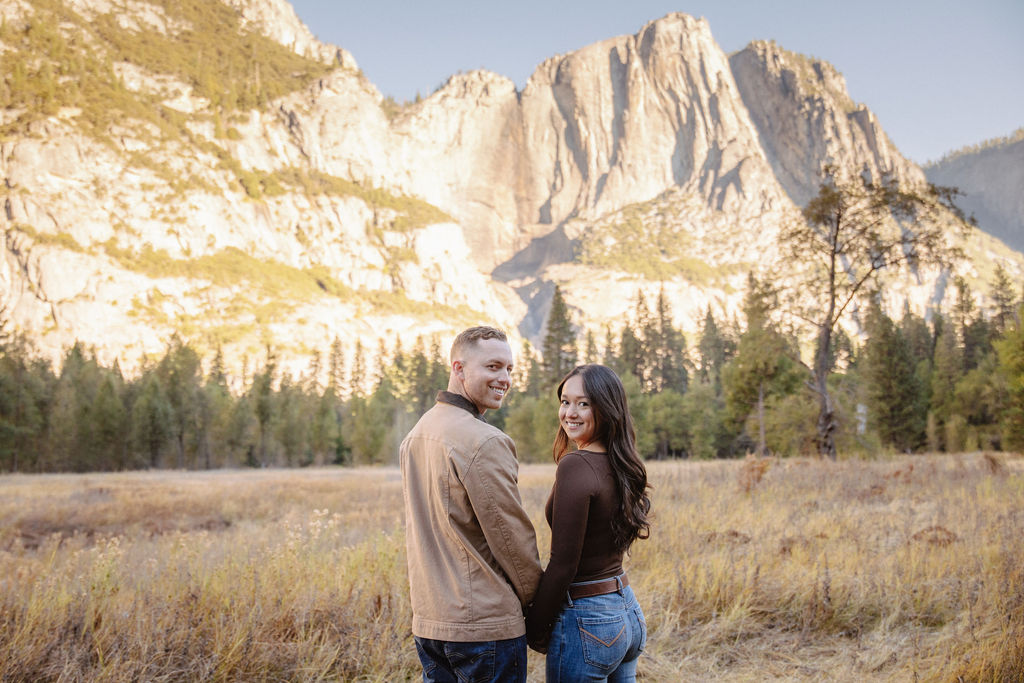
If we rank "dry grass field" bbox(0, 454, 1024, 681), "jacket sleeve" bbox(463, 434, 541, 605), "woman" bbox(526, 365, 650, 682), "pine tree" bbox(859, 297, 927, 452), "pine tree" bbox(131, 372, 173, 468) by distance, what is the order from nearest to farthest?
"jacket sleeve" bbox(463, 434, 541, 605) → "woman" bbox(526, 365, 650, 682) → "dry grass field" bbox(0, 454, 1024, 681) → "pine tree" bbox(859, 297, 927, 452) → "pine tree" bbox(131, 372, 173, 468)

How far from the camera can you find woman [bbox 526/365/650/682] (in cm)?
233

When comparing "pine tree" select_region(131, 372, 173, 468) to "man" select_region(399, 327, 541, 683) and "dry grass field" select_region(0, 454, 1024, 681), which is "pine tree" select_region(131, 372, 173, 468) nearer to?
"dry grass field" select_region(0, 454, 1024, 681)

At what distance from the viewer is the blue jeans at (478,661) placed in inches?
88.6

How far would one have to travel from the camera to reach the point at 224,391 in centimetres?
7700

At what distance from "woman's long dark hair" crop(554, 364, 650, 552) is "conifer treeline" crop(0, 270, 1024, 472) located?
53.0ft

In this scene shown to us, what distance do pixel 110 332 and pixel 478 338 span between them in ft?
446

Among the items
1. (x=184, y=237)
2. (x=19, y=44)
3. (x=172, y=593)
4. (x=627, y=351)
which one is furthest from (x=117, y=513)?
(x=19, y=44)

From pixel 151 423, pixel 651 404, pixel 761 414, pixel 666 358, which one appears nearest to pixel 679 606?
pixel 761 414

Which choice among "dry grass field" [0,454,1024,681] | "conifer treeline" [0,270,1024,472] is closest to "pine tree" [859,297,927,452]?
"conifer treeline" [0,270,1024,472]

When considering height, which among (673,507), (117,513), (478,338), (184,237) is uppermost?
(184,237)

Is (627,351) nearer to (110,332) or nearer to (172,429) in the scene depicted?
(172,429)

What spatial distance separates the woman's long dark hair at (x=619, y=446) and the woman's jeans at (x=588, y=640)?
263mm

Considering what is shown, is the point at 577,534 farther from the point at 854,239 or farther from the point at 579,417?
the point at 854,239

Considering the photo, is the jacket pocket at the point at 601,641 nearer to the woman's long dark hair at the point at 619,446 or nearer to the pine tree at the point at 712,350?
the woman's long dark hair at the point at 619,446
